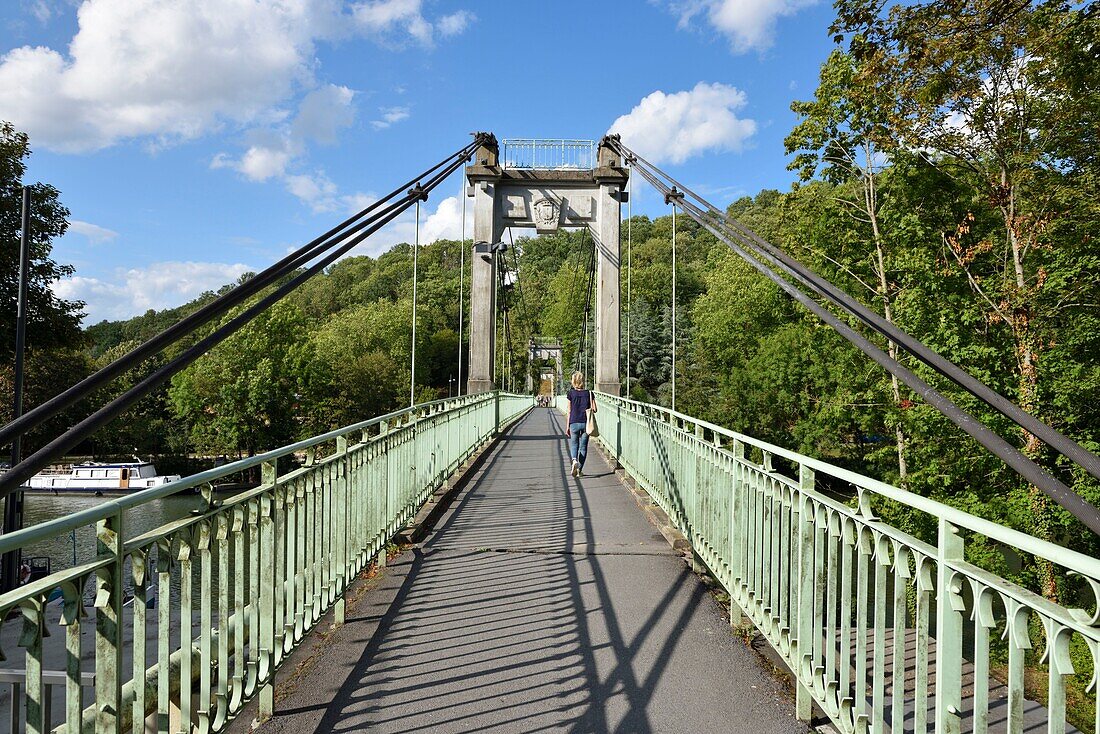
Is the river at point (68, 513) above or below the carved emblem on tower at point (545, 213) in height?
below

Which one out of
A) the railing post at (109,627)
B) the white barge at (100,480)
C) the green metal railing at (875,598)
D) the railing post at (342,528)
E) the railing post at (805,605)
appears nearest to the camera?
the green metal railing at (875,598)

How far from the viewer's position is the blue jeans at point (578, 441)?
948cm

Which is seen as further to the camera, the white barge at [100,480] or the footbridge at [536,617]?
the white barge at [100,480]

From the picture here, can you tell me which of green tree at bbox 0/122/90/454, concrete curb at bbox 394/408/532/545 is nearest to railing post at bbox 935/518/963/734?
concrete curb at bbox 394/408/532/545

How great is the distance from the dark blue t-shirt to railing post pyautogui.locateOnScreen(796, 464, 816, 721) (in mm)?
6958

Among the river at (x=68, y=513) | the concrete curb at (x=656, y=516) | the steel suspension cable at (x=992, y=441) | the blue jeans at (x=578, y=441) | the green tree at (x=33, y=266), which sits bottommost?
the river at (x=68, y=513)

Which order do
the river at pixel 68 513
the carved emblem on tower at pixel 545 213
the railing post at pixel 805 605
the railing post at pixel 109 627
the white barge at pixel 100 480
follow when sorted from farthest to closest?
the white barge at pixel 100 480 < the river at pixel 68 513 < the carved emblem on tower at pixel 545 213 < the railing post at pixel 805 605 < the railing post at pixel 109 627

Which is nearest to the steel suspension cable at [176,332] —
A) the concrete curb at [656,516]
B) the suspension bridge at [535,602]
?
the suspension bridge at [535,602]

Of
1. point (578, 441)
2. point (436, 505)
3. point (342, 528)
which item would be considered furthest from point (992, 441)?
point (578, 441)

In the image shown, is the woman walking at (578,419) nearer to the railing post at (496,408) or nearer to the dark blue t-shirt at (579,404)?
the dark blue t-shirt at (579,404)

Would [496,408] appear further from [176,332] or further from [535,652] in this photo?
[176,332]

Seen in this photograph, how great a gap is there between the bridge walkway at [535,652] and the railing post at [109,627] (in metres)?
0.93

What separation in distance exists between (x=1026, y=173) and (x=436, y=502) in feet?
32.7

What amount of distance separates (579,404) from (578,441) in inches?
20.7
